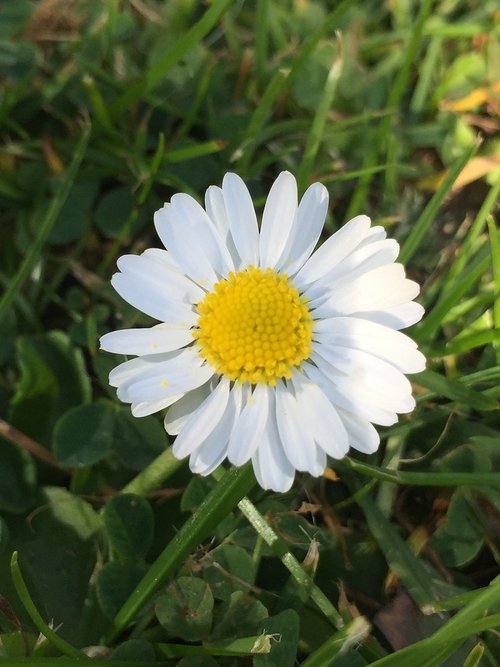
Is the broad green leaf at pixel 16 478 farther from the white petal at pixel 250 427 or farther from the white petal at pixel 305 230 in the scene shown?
the white petal at pixel 305 230

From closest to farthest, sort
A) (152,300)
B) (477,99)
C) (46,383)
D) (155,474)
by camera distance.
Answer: (152,300) < (155,474) < (46,383) < (477,99)

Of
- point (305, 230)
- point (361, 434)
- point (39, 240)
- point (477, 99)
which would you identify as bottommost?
point (361, 434)

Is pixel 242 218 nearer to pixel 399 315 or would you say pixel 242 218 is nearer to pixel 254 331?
pixel 254 331

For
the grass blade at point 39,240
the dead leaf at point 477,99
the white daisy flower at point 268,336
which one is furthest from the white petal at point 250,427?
the dead leaf at point 477,99

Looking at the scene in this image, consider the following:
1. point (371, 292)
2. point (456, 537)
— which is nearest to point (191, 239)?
point (371, 292)

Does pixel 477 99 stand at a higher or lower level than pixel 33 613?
higher

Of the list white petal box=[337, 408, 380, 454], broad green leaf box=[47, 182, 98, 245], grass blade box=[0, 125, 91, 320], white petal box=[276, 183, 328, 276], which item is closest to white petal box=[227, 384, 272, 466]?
white petal box=[337, 408, 380, 454]

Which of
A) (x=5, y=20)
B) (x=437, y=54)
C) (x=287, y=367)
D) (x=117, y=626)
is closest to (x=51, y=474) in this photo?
(x=117, y=626)

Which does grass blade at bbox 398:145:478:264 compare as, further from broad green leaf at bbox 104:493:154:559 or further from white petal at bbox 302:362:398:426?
broad green leaf at bbox 104:493:154:559
